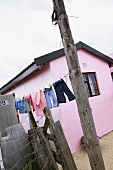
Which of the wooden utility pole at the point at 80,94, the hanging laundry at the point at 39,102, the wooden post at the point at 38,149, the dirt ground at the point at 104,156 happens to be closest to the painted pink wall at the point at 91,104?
the dirt ground at the point at 104,156

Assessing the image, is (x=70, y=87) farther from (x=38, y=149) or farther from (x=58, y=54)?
(x=38, y=149)

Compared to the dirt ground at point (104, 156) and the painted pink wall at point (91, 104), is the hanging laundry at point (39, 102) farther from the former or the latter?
the dirt ground at point (104, 156)

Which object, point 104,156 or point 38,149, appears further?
point 104,156

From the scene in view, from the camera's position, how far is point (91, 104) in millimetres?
7461

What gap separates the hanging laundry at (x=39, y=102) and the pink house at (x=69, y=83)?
2.27 ft

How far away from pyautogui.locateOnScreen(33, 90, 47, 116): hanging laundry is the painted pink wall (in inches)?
30.2

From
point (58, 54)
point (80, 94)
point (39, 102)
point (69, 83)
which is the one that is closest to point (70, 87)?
point (69, 83)

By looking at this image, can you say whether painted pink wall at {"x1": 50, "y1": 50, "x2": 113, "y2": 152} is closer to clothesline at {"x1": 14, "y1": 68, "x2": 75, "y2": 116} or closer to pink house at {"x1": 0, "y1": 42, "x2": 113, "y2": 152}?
pink house at {"x1": 0, "y1": 42, "x2": 113, "y2": 152}

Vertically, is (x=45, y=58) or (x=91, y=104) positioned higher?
(x=45, y=58)

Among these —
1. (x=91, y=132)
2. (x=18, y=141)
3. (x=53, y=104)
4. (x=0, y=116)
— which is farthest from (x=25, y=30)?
(x=91, y=132)

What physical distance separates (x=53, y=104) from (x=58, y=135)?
1.89 metres

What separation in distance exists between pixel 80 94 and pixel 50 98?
2.57 m

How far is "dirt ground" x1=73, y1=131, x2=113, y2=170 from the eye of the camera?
15.9 ft

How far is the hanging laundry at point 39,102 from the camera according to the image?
5.67m
